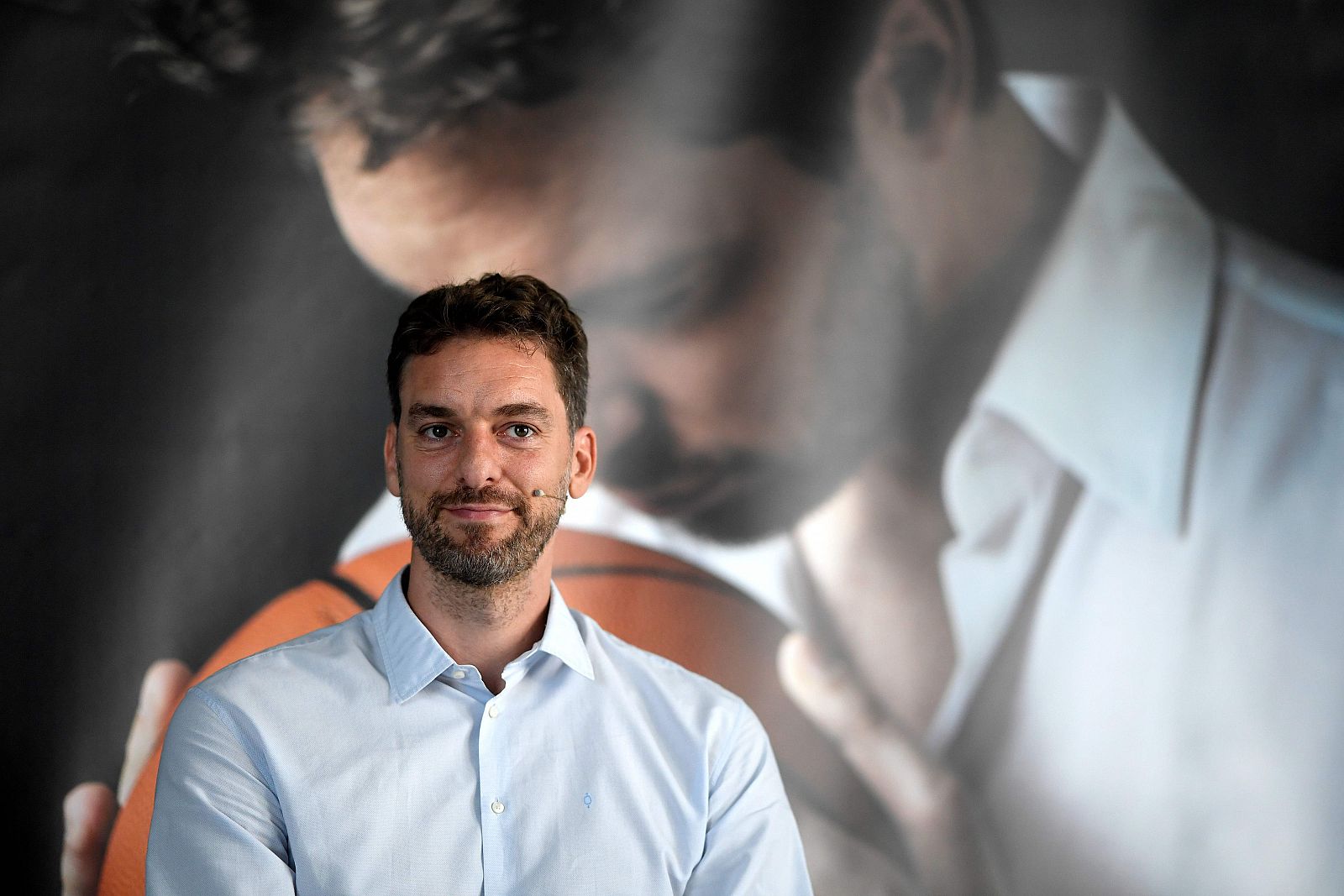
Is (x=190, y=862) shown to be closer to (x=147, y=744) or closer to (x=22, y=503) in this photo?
(x=147, y=744)

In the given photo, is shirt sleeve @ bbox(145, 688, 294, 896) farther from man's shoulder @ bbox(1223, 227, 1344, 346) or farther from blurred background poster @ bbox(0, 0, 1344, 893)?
man's shoulder @ bbox(1223, 227, 1344, 346)

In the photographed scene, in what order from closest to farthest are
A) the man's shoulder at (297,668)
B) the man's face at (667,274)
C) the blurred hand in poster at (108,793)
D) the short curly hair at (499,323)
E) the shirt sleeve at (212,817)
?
the shirt sleeve at (212,817)
the man's shoulder at (297,668)
the short curly hair at (499,323)
the blurred hand in poster at (108,793)
the man's face at (667,274)

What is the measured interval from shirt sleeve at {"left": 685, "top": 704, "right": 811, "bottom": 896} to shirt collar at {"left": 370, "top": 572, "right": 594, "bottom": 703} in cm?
21

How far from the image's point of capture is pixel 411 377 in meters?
1.35

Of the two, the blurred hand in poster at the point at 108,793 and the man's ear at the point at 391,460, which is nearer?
the man's ear at the point at 391,460

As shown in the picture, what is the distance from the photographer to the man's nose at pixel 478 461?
1289mm

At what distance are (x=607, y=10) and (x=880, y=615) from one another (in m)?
1.09

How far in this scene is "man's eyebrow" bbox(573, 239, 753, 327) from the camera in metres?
1.81

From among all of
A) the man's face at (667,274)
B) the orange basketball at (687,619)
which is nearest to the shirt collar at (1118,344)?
the man's face at (667,274)

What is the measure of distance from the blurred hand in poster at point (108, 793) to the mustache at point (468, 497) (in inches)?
24.2

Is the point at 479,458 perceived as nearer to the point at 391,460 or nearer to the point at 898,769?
the point at 391,460

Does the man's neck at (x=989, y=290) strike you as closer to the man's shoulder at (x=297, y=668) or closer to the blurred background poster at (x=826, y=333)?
the blurred background poster at (x=826, y=333)

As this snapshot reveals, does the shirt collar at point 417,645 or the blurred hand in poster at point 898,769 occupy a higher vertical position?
the shirt collar at point 417,645

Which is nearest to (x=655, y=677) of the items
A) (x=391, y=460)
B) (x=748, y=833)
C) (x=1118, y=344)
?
(x=748, y=833)
